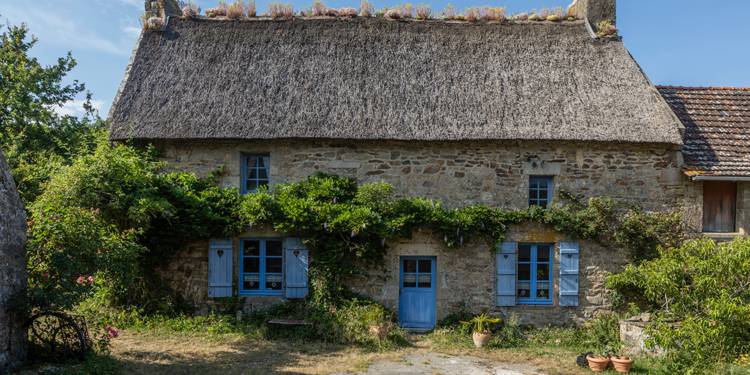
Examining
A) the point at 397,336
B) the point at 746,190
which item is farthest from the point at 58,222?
the point at 746,190

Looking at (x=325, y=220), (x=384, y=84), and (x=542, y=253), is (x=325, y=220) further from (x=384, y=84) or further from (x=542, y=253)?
(x=542, y=253)

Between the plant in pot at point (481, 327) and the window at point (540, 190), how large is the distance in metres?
2.31

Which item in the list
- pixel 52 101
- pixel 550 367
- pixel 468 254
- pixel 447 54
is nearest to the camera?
pixel 550 367

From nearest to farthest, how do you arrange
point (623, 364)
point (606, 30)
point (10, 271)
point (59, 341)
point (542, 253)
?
point (10, 271) < point (59, 341) < point (623, 364) < point (542, 253) < point (606, 30)

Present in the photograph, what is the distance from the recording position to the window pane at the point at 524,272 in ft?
30.3

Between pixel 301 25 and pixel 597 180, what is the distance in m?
7.03

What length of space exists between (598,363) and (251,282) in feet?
19.4

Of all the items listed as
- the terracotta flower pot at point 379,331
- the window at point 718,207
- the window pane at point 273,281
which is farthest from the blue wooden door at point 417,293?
the window at point 718,207

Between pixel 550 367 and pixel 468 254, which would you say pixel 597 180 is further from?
pixel 550 367

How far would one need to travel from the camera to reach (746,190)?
932cm

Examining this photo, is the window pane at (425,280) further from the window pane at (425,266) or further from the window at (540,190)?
the window at (540,190)

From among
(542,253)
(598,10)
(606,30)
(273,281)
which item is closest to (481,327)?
(542,253)

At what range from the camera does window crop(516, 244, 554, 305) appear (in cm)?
920

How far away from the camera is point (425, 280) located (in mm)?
9195
